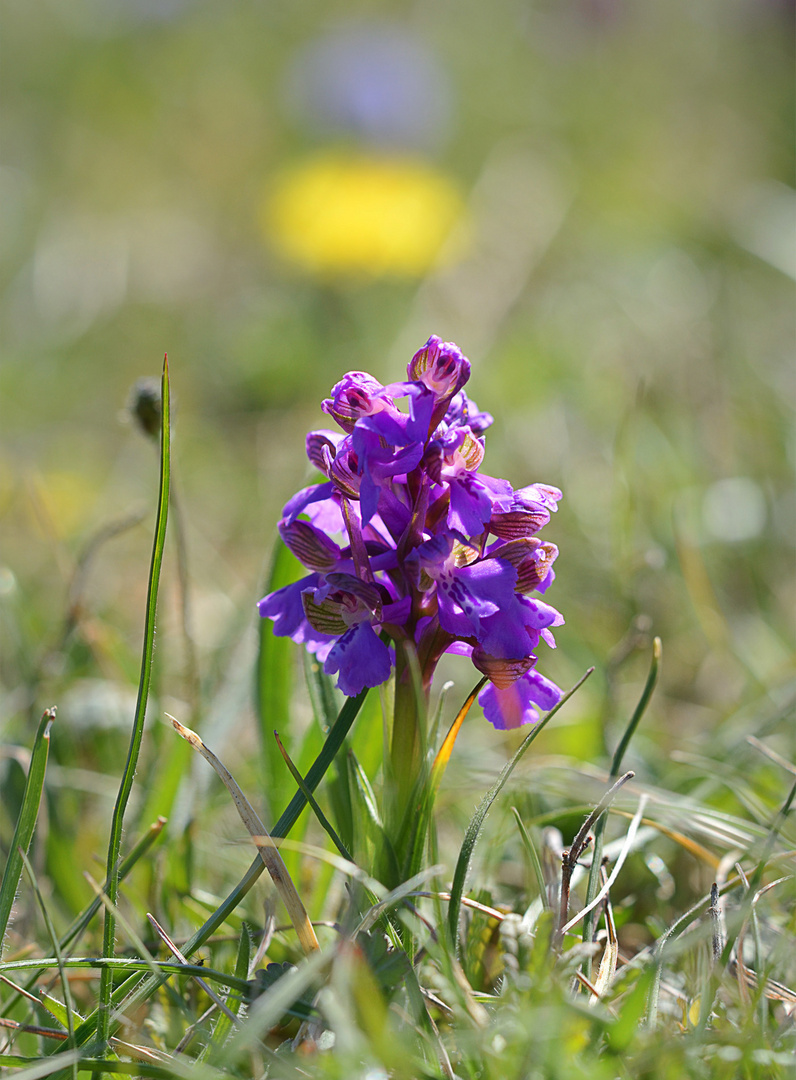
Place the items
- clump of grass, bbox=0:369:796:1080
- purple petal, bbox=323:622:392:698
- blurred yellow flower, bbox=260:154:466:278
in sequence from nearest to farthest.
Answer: clump of grass, bbox=0:369:796:1080, purple petal, bbox=323:622:392:698, blurred yellow flower, bbox=260:154:466:278

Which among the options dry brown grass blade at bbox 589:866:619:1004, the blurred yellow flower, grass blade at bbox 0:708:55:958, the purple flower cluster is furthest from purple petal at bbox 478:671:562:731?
the blurred yellow flower

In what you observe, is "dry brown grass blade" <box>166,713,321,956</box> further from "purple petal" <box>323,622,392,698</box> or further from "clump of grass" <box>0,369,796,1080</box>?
"purple petal" <box>323,622,392,698</box>

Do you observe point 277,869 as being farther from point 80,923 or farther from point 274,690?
point 274,690

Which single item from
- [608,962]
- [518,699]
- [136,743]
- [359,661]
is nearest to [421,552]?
[359,661]

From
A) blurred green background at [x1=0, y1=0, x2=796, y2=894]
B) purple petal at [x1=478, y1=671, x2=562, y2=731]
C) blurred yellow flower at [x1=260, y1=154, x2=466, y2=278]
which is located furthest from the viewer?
blurred yellow flower at [x1=260, y1=154, x2=466, y2=278]

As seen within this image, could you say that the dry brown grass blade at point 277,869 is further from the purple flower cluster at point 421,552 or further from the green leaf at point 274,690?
the green leaf at point 274,690

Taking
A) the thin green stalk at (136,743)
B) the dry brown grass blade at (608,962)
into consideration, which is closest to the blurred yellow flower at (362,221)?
the thin green stalk at (136,743)
